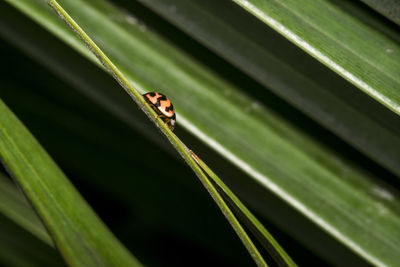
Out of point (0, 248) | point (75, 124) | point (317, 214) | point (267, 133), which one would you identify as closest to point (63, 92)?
point (75, 124)

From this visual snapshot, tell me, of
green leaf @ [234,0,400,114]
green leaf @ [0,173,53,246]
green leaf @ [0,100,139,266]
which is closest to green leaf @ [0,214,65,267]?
green leaf @ [0,173,53,246]

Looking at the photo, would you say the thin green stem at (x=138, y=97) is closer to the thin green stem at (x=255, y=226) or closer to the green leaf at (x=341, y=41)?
the thin green stem at (x=255, y=226)

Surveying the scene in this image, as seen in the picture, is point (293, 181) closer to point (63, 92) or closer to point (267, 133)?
point (267, 133)

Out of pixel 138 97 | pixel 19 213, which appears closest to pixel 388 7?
pixel 138 97

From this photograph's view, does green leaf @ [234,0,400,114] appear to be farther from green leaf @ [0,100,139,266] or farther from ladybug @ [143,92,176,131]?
green leaf @ [0,100,139,266]

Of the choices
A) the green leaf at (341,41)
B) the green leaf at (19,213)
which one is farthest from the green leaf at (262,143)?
the green leaf at (19,213)

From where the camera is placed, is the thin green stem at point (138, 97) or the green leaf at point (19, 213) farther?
the green leaf at point (19, 213)
